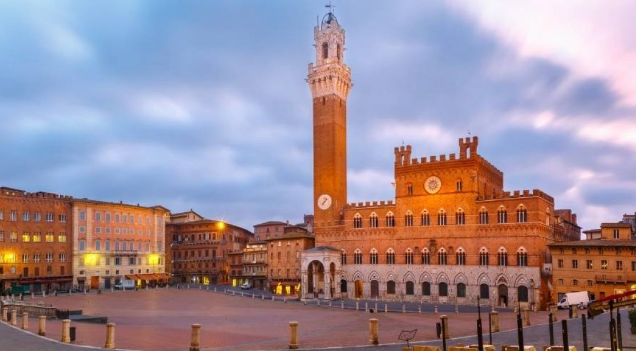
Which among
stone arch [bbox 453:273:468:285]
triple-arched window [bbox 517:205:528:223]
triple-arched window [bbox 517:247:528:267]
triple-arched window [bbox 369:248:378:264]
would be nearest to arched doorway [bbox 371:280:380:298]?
triple-arched window [bbox 369:248:378:264]

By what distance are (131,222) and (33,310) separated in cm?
5004

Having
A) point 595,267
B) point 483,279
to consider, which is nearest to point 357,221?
point 483,279

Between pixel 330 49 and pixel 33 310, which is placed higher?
pixel 330 49

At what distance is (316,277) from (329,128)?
65.3 ft

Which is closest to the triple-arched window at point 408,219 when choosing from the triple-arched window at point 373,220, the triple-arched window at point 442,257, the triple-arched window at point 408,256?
the triple-arched window at point 408,256

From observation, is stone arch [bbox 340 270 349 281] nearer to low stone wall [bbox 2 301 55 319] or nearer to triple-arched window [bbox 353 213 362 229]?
triple-arched window [bbox 353 213 362 229]

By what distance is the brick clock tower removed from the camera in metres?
73.9

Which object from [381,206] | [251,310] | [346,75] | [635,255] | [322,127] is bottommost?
[251,310]

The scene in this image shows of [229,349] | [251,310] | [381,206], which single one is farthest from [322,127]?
[229,349]

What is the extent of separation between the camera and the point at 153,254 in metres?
95.2

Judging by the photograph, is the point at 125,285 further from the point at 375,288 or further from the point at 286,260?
the point at 375,288

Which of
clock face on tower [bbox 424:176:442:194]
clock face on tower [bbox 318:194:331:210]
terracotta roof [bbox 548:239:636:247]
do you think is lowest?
terracotta roof [bbox 548:239:636:247]

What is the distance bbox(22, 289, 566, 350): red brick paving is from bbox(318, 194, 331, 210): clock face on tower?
55.3 feet

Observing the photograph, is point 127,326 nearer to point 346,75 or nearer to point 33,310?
point 33,310
